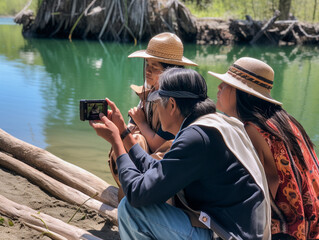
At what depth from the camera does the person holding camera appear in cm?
161

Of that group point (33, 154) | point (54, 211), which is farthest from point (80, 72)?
point (54, 211)

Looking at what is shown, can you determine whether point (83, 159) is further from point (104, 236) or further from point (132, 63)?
point (132, 63)

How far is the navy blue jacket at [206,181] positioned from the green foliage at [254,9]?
19.9 metres

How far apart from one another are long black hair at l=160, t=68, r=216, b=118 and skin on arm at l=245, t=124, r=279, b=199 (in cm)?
28

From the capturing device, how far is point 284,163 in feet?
6.22

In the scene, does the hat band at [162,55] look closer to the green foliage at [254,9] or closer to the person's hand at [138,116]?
the person's hand at [138,116]

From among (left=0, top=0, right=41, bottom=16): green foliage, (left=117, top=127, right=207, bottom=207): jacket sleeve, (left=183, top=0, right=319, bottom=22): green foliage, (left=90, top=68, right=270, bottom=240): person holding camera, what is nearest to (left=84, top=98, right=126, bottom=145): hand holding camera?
(left=90, top=68, right=270, bottom=240): person holding camera

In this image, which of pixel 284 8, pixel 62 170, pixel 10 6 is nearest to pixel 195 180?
pixel 62 170

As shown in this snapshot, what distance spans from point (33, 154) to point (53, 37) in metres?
15.8

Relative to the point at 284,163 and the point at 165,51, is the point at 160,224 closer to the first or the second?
the point at 284,163

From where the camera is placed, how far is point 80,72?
9.89m

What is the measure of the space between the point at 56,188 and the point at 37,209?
0.22 m

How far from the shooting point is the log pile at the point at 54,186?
244 centimetres

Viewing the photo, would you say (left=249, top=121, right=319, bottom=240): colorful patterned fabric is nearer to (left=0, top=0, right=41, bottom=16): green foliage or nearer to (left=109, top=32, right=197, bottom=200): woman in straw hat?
(left=109, top=32, right=197, bottom=200): woman in straw hat
